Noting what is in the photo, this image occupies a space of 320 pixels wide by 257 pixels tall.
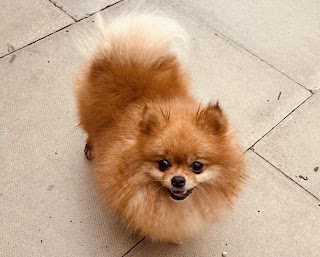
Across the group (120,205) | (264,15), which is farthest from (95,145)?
(264,15)

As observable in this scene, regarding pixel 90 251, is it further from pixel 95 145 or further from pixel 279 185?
pixel 279 185

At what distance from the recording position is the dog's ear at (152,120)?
5.65 feet

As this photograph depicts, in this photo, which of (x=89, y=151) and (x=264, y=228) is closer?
(x=264, y=228)

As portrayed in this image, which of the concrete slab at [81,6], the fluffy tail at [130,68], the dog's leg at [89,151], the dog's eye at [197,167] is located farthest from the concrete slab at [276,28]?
the dog's eye at [197,167]

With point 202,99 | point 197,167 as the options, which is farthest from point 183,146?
point 202,99

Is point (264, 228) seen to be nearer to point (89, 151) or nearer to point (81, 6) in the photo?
point (89, 151)

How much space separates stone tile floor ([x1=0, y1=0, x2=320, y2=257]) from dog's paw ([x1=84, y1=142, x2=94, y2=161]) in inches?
1.8

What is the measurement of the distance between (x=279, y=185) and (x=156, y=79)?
3.13 ft

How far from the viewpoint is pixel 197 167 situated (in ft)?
5.61

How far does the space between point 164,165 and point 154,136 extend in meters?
0.12

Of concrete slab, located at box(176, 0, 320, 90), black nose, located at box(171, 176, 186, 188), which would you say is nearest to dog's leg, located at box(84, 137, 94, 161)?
black nose, located at box(171, 176, 186, 188)

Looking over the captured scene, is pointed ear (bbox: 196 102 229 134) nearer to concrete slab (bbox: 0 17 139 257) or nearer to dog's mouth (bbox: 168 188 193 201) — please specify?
dog's mouth (bbox: 168 188 193 201)

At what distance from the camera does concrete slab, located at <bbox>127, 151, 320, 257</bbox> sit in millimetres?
2238

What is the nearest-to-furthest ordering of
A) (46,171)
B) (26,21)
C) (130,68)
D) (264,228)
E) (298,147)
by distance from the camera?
(130,68)
(264,228)
(46,171)
(298,147)
(26,21)
